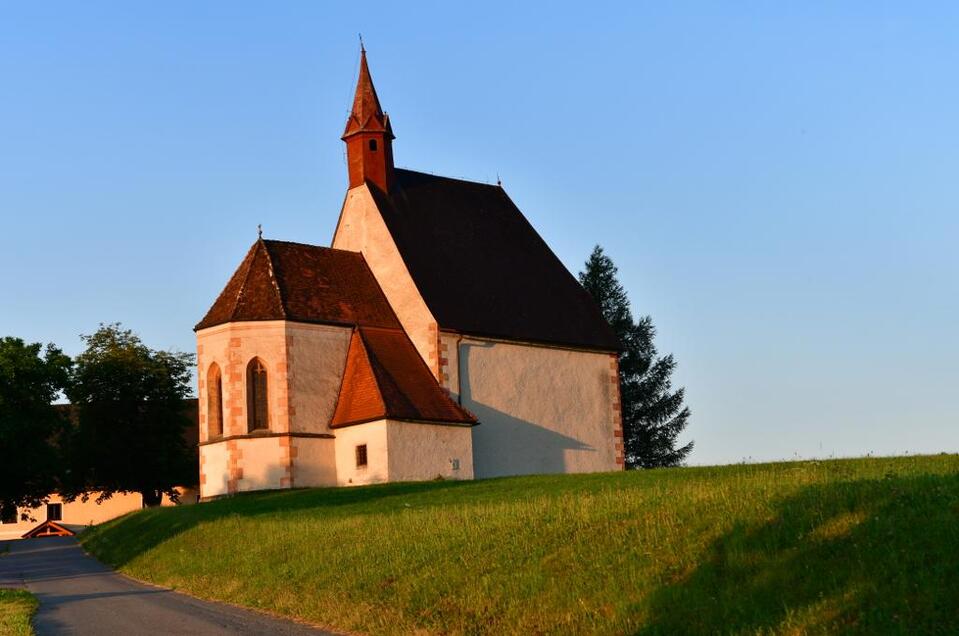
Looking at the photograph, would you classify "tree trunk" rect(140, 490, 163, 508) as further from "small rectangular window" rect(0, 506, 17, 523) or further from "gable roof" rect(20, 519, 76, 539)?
"small rectangular window" rect(0, 506, 17, 523)

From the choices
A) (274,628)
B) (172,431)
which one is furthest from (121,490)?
(274,628)

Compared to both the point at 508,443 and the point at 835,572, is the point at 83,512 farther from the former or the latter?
the point at 835,572

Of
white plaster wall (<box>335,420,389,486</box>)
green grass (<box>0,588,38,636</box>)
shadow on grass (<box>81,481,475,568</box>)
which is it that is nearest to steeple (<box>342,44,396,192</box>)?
white plaster wall (<box>335,420,389,486</box>)

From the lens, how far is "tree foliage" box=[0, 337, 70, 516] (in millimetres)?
59188

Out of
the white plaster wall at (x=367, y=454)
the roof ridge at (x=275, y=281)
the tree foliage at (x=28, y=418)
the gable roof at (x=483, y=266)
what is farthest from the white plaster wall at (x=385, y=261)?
the tree foliage at (x=28, y=418)

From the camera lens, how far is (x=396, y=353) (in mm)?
43062

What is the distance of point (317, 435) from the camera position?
137 ft

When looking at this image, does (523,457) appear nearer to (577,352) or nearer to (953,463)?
(577,352)

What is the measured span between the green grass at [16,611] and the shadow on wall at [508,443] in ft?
71.6

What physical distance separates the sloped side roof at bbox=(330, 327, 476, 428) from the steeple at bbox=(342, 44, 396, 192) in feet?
20.7

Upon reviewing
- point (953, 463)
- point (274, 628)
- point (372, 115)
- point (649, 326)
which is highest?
point (372, 115)

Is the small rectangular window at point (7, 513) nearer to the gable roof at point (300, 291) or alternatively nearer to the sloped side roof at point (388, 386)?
the gable roof at point (300, 291)

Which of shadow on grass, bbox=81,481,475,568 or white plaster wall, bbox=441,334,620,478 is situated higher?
white plaster wall, bbox=441,334,620,478

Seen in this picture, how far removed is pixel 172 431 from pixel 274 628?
4786 cm
